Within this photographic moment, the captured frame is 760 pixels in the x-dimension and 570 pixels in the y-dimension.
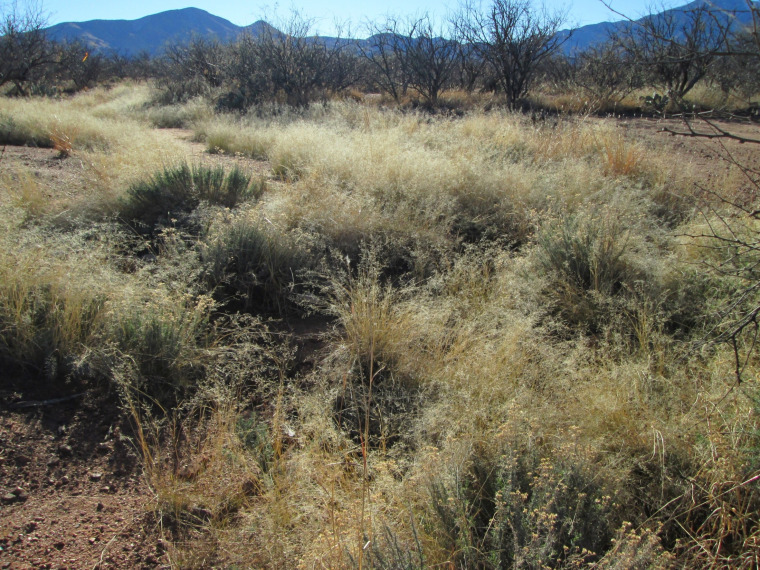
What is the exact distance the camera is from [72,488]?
1.90 meters

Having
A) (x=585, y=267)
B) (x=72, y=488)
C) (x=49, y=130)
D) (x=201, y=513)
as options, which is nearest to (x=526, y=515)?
(x=201, y=513)

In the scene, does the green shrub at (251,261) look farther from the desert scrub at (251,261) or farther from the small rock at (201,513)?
the small rock at (201,513)

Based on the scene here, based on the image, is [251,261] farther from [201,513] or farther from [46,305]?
[201,513]

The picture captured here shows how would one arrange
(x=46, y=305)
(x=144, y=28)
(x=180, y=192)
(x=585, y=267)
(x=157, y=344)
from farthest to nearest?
(x=144, y=28) < (x=180, y=192) < (x=585, y=267) < (x=46, y=305) < (x=157, y=344)

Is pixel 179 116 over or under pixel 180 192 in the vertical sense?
over

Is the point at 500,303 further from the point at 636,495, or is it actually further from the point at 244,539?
the point at 244,539

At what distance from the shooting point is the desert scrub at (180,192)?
14.3ft

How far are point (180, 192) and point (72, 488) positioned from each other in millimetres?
3244

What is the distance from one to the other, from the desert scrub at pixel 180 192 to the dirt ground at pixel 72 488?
231 cm

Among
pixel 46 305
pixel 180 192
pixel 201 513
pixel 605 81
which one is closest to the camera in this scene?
pixel 201 513

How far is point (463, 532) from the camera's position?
147cm

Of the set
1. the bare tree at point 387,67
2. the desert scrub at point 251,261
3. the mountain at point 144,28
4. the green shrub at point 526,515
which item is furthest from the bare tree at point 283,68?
the mountain at point 144,28

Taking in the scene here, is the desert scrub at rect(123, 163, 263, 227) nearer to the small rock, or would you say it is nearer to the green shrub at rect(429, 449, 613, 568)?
the small rock

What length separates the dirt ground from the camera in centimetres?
164
